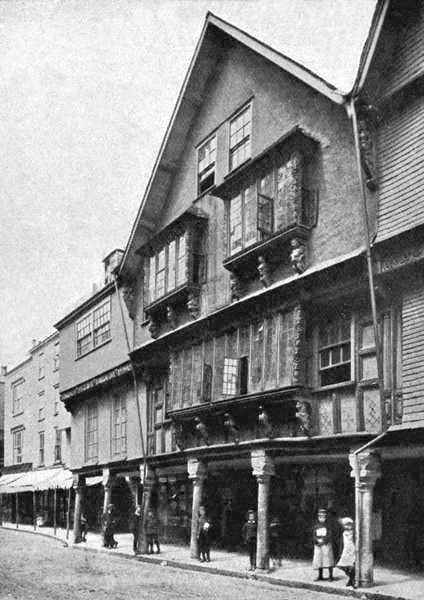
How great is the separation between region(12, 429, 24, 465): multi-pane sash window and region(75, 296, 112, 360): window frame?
62.0ft

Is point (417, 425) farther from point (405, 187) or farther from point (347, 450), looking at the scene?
point (405, 187)

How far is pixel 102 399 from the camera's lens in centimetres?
2988

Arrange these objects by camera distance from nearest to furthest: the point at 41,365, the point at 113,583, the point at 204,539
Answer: the point at 113,583 < the point at 204,539 < the point at 41,365

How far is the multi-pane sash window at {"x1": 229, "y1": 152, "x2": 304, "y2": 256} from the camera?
57.4 ft

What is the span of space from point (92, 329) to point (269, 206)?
14499mm

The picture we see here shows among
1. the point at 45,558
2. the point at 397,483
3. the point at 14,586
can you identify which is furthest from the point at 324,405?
the point at 45,558

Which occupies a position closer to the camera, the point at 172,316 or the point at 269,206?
the point at 269,206

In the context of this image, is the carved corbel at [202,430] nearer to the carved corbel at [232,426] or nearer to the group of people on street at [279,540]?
the carved corbel at [232,426]

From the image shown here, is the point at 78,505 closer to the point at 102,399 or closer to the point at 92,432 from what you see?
the point at 92,432

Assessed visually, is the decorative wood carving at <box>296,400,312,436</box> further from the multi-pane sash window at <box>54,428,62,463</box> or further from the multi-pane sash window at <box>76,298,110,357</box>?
the multi-pane sash window at <box>54,428,62,463</box>

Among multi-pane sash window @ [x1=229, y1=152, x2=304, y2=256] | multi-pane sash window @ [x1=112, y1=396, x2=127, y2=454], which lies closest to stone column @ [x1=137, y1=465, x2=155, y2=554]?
multi-pane sash window @ [x1=112, y1=396, x2=127, y2=454]

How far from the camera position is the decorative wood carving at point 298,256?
17.3m

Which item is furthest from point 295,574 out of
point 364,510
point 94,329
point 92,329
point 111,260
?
point 111,260

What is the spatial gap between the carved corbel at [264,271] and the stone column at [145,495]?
8.15m
